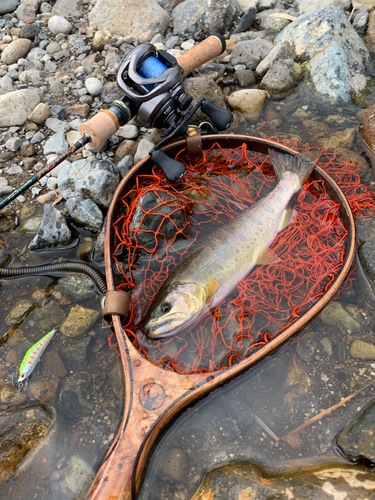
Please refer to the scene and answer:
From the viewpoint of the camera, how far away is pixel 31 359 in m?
3.38

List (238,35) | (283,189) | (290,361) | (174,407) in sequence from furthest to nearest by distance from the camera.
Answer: (238,35) → (283,189) → (290,361) → (174,407)

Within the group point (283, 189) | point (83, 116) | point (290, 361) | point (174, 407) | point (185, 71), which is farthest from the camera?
point (83, 116)

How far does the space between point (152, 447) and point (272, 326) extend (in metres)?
1.57

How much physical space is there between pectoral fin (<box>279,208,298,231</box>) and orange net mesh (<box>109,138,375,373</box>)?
0.05 metres

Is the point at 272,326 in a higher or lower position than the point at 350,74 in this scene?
lower

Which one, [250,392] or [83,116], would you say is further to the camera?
[83,116]

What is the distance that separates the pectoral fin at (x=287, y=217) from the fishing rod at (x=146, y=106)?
1.24 metres

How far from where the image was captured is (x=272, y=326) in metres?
3.56

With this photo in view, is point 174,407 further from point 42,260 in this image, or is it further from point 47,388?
point 42,260

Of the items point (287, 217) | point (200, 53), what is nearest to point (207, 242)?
point (287, 217)

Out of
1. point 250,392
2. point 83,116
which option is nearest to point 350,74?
point 83,116

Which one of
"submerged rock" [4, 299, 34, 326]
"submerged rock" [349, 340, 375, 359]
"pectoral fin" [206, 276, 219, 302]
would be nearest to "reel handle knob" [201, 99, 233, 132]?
"pectoral fin" [206, 276, 219, 302]

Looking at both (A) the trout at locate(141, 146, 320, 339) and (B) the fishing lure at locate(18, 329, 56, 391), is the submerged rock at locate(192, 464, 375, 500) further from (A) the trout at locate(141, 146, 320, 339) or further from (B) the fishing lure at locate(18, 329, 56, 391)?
(B) the fishing lure at locate(18, 329, 56, 391)

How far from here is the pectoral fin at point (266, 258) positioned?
3777mm
